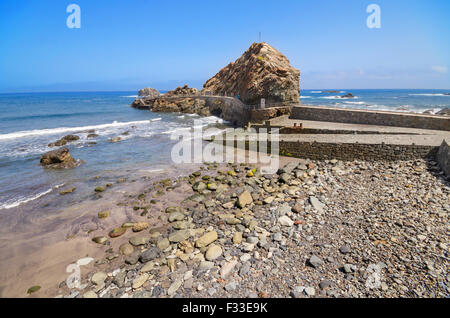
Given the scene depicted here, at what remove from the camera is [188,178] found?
A: 11.7 m

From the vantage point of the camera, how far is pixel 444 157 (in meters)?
9.16

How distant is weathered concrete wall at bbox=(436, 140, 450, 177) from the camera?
→ 8.78 metres

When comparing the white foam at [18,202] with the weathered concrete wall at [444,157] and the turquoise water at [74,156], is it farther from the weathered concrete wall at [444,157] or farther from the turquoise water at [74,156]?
the weathered concrete wall at [444,157]

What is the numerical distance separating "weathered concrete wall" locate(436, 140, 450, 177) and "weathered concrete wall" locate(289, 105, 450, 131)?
4.24 meters

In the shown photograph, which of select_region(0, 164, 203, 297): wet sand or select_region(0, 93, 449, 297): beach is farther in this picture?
select_region(0, 164, 203, 297): wet sand

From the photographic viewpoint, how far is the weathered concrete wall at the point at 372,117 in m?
12.9

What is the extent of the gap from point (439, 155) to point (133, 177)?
1518 centimetres

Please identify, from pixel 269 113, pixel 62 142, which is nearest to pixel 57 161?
pixel 62 142

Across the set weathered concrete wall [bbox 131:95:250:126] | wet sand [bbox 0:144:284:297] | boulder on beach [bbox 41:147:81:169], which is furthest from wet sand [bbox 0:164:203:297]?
weathered concrete wall [bbox 131:95:250:126]

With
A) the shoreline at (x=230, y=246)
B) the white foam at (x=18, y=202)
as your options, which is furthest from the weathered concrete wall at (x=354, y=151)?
the white foam at (x=18, y=202)

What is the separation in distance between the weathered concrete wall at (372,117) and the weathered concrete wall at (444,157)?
424cm

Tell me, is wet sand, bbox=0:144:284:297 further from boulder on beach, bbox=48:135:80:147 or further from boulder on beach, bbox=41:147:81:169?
boulder on beach, bbox=48:135:80:147

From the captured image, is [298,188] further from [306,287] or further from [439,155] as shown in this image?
[439,155]
